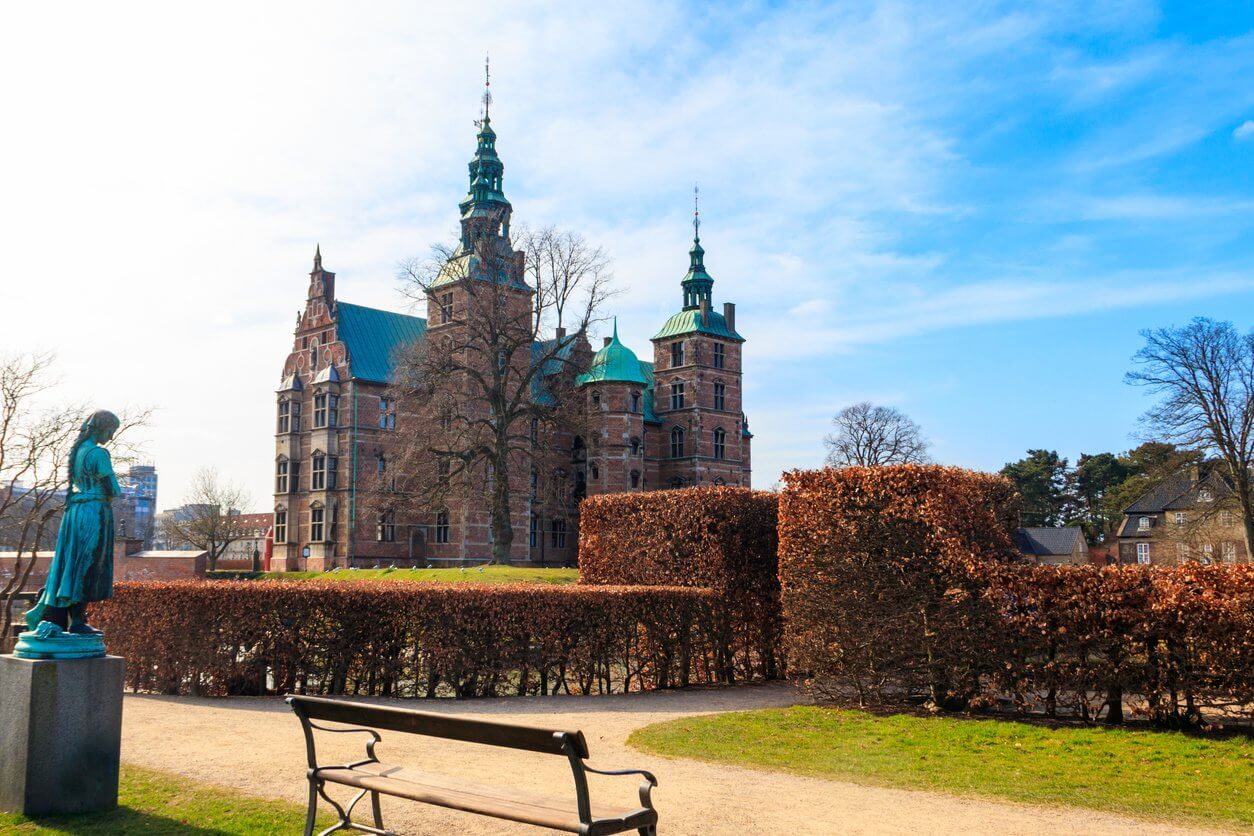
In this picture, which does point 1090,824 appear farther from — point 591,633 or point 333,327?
point 333,327

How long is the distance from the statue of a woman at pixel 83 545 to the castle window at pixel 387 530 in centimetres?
4528

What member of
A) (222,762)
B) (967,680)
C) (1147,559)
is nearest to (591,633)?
(967,680)

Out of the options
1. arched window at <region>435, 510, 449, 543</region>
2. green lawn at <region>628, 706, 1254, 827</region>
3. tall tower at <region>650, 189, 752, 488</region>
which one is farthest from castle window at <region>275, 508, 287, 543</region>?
green lawn at <region>628, 706, 1254, 827</region>

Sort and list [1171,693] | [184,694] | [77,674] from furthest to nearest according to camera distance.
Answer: [184,694] < [1171,693] < [77,674]

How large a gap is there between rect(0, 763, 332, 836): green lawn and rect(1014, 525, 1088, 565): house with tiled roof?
223ft

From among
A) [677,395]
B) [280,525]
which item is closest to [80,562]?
[280,525]

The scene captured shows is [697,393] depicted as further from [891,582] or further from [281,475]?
[891,582]

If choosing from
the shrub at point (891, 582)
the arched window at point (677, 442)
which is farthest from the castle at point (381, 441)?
the shrub at point (891, 582)

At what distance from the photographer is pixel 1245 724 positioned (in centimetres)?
1141

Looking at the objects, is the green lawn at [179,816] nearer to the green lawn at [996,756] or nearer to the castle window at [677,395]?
the green lawn at [996,756]

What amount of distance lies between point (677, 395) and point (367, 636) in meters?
47.1

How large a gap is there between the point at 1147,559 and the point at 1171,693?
63424 millimetres

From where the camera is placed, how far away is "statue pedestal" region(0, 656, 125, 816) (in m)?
7.34

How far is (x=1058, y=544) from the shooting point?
70250mm
